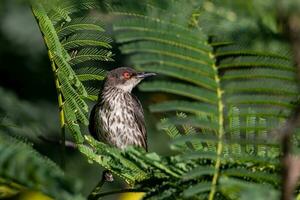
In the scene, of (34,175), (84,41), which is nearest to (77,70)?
(84,41)

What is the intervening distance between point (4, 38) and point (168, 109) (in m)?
5.55

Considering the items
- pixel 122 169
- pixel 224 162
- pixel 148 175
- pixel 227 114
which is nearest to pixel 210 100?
pixel 227 114

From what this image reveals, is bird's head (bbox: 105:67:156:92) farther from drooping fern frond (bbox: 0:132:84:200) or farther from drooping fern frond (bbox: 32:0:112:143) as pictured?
drooping fern frond (bbox: 0:132:84:200)

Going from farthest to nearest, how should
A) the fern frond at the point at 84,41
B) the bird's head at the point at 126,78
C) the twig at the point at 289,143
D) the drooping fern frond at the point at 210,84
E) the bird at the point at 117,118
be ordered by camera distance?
the bird's head at the point at 126,78 < the bird at the point at 117,118 < the fern frond at the point at 84,41 < the drooping fern frond at the point at 210,84 < the twig at the point at 289,143

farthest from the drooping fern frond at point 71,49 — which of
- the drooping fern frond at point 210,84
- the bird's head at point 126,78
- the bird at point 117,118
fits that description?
the bird's head at point 126,78

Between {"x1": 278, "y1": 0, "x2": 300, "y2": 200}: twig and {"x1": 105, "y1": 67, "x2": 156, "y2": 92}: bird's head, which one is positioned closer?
{"x1": 278, "y1": 0, "x2": 300, "y2": 200}: twig

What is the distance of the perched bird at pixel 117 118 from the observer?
6.38 meters

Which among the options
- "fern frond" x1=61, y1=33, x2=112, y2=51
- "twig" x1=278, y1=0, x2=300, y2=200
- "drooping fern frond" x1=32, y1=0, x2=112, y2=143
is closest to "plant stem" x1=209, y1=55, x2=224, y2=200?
"twig" x1=278, y1=0, x2=300, y2=200

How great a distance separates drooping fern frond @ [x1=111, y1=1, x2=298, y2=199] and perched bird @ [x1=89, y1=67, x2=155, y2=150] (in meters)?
4.30

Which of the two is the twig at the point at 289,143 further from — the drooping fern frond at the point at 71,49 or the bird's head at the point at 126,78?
the bird's head at the point at 126,78

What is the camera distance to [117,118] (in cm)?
672

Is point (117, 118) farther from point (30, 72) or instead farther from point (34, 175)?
point (34, 175)

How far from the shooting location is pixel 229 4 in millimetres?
1536

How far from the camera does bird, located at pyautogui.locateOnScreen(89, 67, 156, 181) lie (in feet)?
20.9
